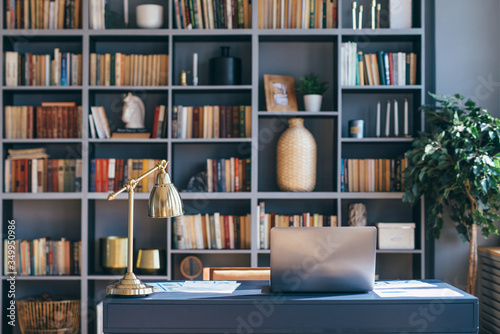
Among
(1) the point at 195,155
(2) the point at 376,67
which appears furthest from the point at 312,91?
(1) the point at 195,155

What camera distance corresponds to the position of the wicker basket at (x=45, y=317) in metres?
3.81

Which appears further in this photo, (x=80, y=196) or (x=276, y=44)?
(x=276, y=44)

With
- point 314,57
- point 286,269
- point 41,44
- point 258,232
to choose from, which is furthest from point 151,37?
point 286,269

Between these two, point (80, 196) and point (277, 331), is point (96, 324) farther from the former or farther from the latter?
point (277, 331)

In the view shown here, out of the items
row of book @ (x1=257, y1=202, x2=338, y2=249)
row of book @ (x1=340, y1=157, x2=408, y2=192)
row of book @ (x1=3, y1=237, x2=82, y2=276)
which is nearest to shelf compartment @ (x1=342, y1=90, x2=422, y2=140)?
row of book @ (x1=340, y1=157, x2=408, y2=192)

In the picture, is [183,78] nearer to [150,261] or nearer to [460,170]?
[150,261]

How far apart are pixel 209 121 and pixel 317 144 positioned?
851 mm

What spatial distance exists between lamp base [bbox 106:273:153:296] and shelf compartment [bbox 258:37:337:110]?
2.20m

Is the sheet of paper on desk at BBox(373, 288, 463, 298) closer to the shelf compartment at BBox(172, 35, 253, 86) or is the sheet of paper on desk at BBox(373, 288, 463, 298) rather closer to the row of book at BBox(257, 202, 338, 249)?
the row of book at BBox(257, 202, 338, 249)

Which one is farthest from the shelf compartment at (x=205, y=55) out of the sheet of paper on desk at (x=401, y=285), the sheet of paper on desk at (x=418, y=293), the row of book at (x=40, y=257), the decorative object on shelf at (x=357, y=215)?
the sheet of paper on desk at (x=418, y=293)

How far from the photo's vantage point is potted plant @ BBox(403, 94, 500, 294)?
11.0ft

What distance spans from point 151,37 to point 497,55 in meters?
2.53

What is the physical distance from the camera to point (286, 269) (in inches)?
86.4

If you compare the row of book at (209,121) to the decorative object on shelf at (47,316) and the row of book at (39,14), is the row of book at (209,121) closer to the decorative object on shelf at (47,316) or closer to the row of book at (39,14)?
the row of book at (39,14)
